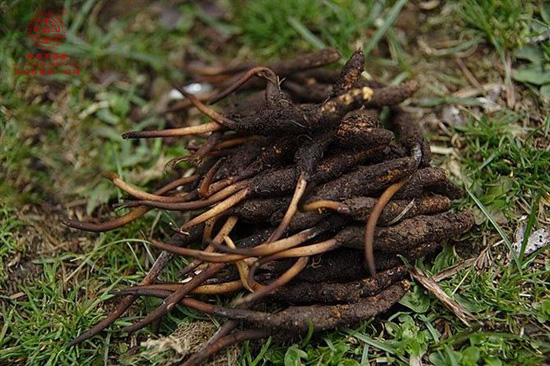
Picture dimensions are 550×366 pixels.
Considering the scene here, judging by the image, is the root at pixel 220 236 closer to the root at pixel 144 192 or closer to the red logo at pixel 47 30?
the root at pixel 144 192

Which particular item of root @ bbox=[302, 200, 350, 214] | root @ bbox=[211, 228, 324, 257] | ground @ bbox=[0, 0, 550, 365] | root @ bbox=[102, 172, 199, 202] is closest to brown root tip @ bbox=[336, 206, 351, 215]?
root @ bbox=[302, 200, 350, 214]

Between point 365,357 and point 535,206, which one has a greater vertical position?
point 535,206

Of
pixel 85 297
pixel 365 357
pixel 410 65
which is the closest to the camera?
pixel 365 357

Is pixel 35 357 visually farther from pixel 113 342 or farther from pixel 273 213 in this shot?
pixel 273 213

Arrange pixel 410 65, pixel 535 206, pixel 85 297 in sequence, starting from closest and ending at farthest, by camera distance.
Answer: pixel 535 206 → pixel 85 297 → pixel 410 65

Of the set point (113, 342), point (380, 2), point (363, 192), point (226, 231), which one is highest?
point (380, 2)

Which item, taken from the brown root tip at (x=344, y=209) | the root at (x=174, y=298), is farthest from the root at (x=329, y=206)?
the root at (x=174, y=298)

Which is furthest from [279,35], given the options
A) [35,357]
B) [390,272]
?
[35,357]
